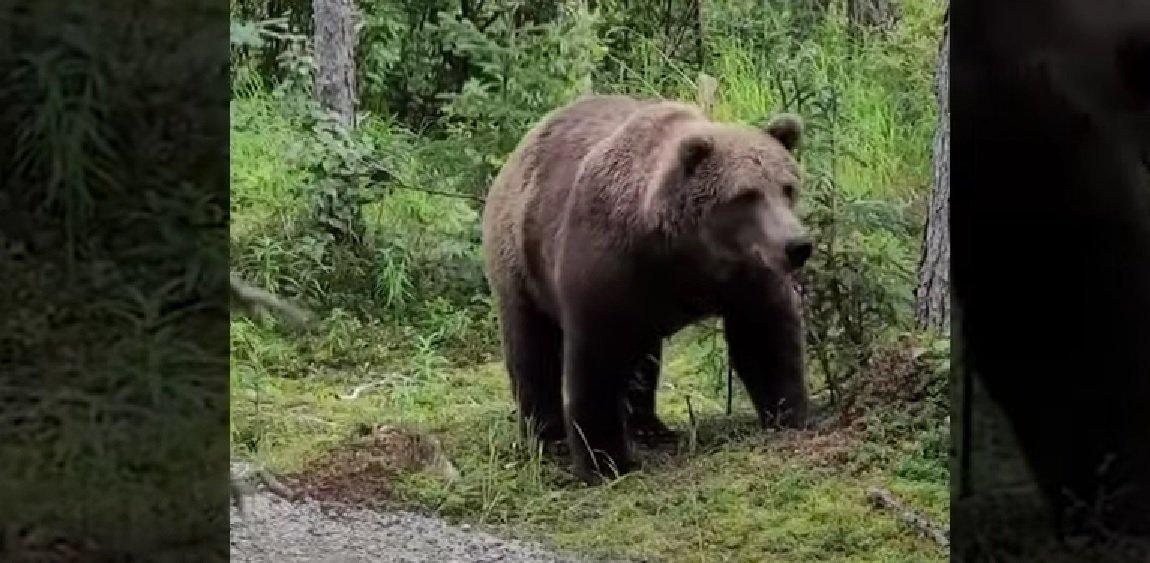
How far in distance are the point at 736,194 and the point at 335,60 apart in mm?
783

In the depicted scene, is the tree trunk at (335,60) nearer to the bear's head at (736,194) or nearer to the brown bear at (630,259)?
the brown bear at (630,259)

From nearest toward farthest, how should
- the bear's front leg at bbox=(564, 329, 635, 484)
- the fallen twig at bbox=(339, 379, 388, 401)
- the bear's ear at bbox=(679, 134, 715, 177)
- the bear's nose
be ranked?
the fallen twig at bbox=(339, 379, 388, 401) → the bear's nose → the bear's ear at bbox=(679, 134, 715, 177) → the bear's front leg at bbox=(564, 329, 635, 484)

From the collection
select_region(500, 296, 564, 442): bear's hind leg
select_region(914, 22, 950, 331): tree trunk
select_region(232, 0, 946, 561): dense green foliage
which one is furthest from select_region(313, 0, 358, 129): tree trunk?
select_region(914, 22, 950, 331): tree trunk

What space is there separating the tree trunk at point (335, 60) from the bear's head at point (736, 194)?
24.3 inches

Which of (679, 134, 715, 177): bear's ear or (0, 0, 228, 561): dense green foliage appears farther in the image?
(679, 134, 715, 177): bear's ear

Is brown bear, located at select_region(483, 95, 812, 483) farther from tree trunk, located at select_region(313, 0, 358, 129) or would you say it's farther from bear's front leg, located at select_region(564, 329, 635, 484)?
tree trunk, located at select_region(313, 0, 358, 129)

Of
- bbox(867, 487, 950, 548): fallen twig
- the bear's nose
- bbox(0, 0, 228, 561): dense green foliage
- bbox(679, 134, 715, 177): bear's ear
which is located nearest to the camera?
bbox(0, 0, 228, 561): dense green foliage

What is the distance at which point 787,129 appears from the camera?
268 cm

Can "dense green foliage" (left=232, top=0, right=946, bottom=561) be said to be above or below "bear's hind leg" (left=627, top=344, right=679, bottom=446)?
above

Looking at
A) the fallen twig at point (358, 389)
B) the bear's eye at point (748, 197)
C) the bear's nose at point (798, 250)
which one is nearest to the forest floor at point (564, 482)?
the fallen twig at point (358, 389)

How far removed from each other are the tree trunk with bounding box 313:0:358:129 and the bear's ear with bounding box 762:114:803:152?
2.35 ft

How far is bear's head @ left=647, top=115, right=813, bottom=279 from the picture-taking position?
2.79 meters

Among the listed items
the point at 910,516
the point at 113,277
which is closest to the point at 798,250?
the point at 910,516

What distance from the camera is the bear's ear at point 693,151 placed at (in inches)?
114
